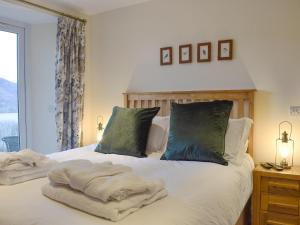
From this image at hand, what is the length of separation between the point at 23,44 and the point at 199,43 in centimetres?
227

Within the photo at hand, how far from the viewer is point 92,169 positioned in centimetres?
147

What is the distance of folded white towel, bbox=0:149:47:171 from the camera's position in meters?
1.73

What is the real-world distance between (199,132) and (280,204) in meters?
0.85

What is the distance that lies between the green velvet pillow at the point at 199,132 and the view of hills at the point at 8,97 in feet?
A: 7.20

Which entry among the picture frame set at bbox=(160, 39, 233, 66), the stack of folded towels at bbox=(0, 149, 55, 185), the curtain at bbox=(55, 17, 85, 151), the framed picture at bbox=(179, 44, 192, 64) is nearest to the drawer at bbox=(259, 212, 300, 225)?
the picture frame set at bbox=(160, 39, 233, 66)

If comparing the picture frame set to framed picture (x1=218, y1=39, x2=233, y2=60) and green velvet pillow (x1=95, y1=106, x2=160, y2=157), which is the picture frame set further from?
green velvet pillow (x1=95, y1=106, x2=160, y2=157)

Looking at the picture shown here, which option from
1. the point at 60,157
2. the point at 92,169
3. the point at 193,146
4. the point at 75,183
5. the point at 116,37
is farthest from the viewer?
the point at 116,37

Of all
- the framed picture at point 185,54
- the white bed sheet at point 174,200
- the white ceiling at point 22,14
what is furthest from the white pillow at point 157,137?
the white ceiling at point 22,14

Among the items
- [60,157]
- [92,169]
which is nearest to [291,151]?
[92,169]

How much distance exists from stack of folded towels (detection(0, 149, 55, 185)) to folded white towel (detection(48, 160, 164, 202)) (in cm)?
37

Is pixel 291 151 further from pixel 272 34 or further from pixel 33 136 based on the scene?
pixel 33 136

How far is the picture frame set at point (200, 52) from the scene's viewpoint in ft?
9.06

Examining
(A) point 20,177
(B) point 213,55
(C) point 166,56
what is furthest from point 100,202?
(C) point 166,56

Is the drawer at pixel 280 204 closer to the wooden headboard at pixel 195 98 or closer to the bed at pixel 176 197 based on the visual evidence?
the bed at pixel 176 197
